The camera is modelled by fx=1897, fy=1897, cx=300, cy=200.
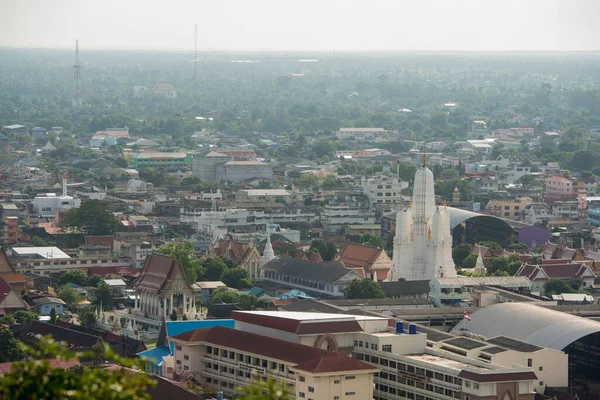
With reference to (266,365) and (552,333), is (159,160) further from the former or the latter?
(266,365)

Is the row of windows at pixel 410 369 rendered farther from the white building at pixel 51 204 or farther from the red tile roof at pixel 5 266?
the white building at pixel 51 204

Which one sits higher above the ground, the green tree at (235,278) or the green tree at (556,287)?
the green tree at (556,287)

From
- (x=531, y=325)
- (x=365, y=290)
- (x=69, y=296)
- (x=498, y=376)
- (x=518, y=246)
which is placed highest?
(x=498, y=376)

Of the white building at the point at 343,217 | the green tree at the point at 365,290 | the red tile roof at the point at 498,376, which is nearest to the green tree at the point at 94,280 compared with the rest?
the green tree at the point at 365,290

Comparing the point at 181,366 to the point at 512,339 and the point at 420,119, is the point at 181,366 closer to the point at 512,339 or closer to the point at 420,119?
the point at 512,339

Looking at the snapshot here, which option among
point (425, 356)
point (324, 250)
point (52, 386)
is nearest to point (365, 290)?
point (324, 250)

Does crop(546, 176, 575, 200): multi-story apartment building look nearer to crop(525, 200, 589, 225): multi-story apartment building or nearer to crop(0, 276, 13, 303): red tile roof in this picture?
crop(525, 200, 589, 225): multi-story apartment building

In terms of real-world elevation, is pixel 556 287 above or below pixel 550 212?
above
